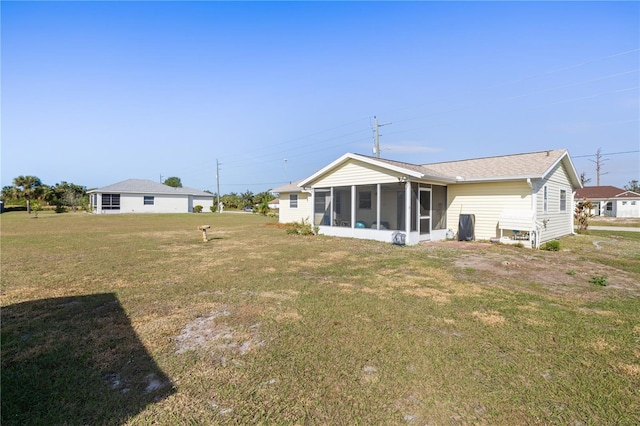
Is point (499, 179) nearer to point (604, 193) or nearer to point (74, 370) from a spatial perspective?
point (74, 370)

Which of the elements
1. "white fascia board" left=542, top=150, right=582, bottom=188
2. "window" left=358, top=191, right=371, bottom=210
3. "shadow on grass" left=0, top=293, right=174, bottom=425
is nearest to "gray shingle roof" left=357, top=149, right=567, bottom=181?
"white fascia board" left=542, top=150, right=582, bottom=188

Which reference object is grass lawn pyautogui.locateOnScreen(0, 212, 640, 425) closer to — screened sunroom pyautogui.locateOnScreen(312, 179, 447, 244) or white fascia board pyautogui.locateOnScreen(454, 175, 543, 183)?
white fascia board pyautogui.locateOnScreen(454, 175, 543, 183)

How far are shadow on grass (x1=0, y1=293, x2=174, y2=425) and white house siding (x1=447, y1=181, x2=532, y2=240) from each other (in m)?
13.3

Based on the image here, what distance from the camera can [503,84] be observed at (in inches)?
734

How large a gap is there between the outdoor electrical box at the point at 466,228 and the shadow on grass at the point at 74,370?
1268 centimetres

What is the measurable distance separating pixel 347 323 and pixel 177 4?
14126 millimetres

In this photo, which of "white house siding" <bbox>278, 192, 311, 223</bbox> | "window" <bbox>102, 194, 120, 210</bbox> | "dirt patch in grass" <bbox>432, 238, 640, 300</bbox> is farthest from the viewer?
"window" <bbox>102, 194, 120, 210</bbox>

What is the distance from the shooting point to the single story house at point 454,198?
12.0m

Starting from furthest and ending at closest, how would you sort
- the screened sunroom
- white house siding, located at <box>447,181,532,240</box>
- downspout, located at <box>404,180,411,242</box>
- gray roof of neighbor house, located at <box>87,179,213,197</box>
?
gray roof of neighbor house, located at <box>87,179,213,197</box>
the screened sunroom
white house siding, located at <box>447,181,532,240</box>
downspout, located at <box>404,180,411,242</box>

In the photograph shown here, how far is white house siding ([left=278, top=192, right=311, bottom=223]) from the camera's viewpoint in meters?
22.2

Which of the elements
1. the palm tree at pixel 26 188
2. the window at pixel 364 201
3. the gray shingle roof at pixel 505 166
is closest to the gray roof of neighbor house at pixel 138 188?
the palm tree at pixel 26 188

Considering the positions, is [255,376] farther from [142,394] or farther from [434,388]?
[434,388]

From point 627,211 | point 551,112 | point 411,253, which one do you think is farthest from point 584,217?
point 627,211

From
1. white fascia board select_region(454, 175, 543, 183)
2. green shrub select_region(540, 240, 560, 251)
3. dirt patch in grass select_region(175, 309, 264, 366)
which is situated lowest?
dirt patch in grass select_region(175, 309, 264, 366)
